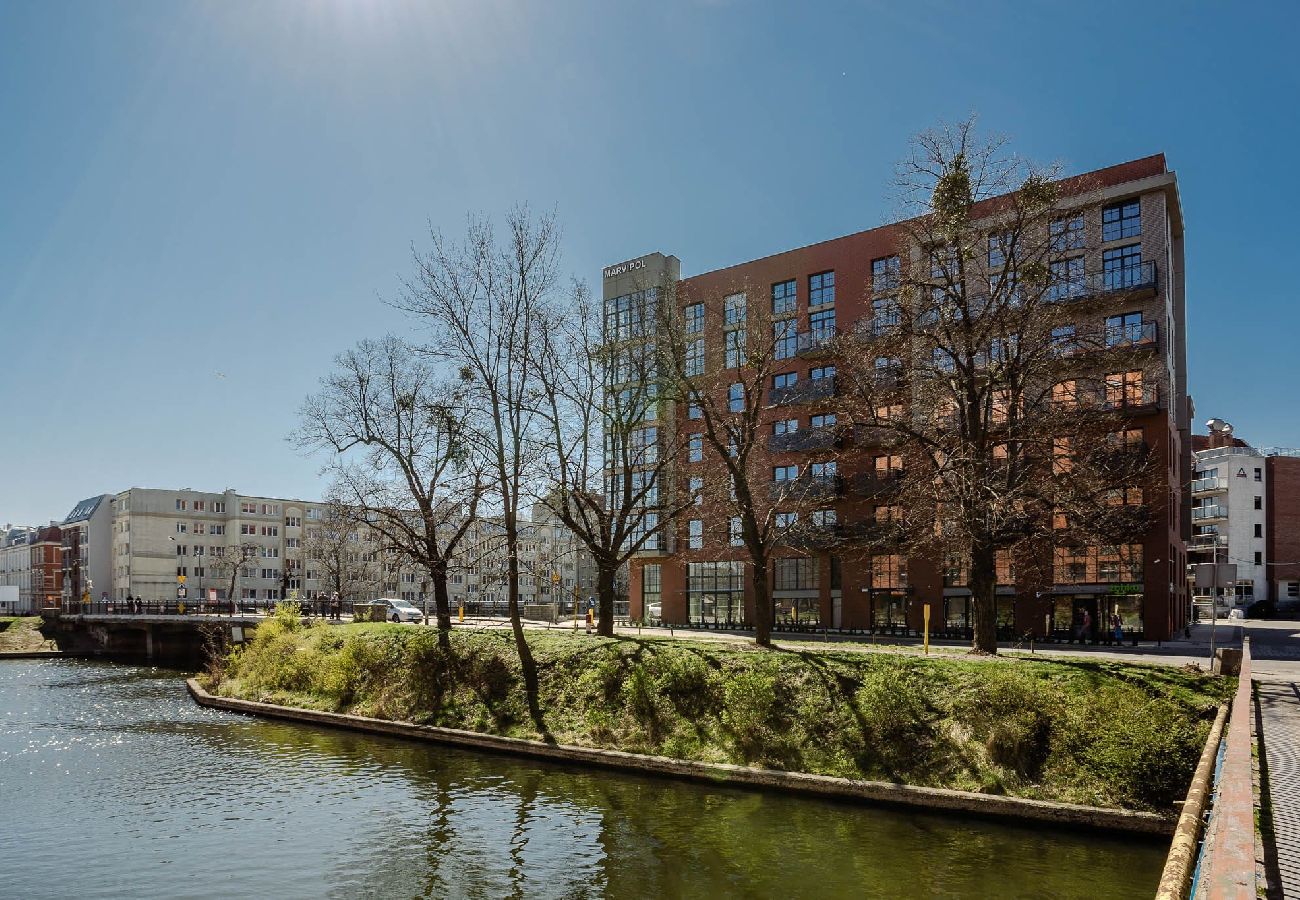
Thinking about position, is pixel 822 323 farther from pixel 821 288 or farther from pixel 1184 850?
pixel 1184 850

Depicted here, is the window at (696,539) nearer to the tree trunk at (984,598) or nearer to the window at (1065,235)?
the window at (1065,235)

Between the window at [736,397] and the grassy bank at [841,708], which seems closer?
the grassy bank at [841,708]

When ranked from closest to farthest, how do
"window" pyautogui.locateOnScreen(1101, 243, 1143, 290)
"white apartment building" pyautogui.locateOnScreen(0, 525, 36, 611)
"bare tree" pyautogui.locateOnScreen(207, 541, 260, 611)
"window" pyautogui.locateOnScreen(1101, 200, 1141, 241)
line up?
"window" pyautogui.locateOnScreen(1101, 243, 1143, 290) < "window" pyautogui.locateOnScreen(1101, 200, 1141, 241) < "bare tree" pyautogui.locateOnScreen(207, 541, 260, 611) < "white apartment building" pyautogui.locateOnScreen(0, 525, 36, 611)

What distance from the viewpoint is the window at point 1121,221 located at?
1815 inches

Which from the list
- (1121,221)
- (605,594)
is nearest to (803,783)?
(605,594)

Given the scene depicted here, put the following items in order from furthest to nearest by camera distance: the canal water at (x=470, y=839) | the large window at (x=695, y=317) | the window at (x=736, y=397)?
the large window at (x=695, y=317) → the window at (x=736, y=397) → the canal water at (x=470, y=839)

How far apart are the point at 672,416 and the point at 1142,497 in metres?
24.7

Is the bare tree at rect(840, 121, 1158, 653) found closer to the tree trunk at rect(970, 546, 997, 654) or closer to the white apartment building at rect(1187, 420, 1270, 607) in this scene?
the tree trunk at rect(970, 546, 997, 654)

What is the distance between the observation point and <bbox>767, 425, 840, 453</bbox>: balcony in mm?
54938

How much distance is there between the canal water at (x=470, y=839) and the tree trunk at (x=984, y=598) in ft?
32.2

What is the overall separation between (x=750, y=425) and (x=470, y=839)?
20251 millimetres

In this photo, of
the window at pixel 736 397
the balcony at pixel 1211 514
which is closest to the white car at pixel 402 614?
the window at pixel 736 397

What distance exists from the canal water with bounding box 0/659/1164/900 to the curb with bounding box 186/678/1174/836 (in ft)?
1.28

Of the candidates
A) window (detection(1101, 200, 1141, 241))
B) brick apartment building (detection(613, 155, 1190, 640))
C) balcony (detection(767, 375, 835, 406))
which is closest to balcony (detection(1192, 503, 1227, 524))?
brick apartment building (detection(613, 155, 1190, 640))
